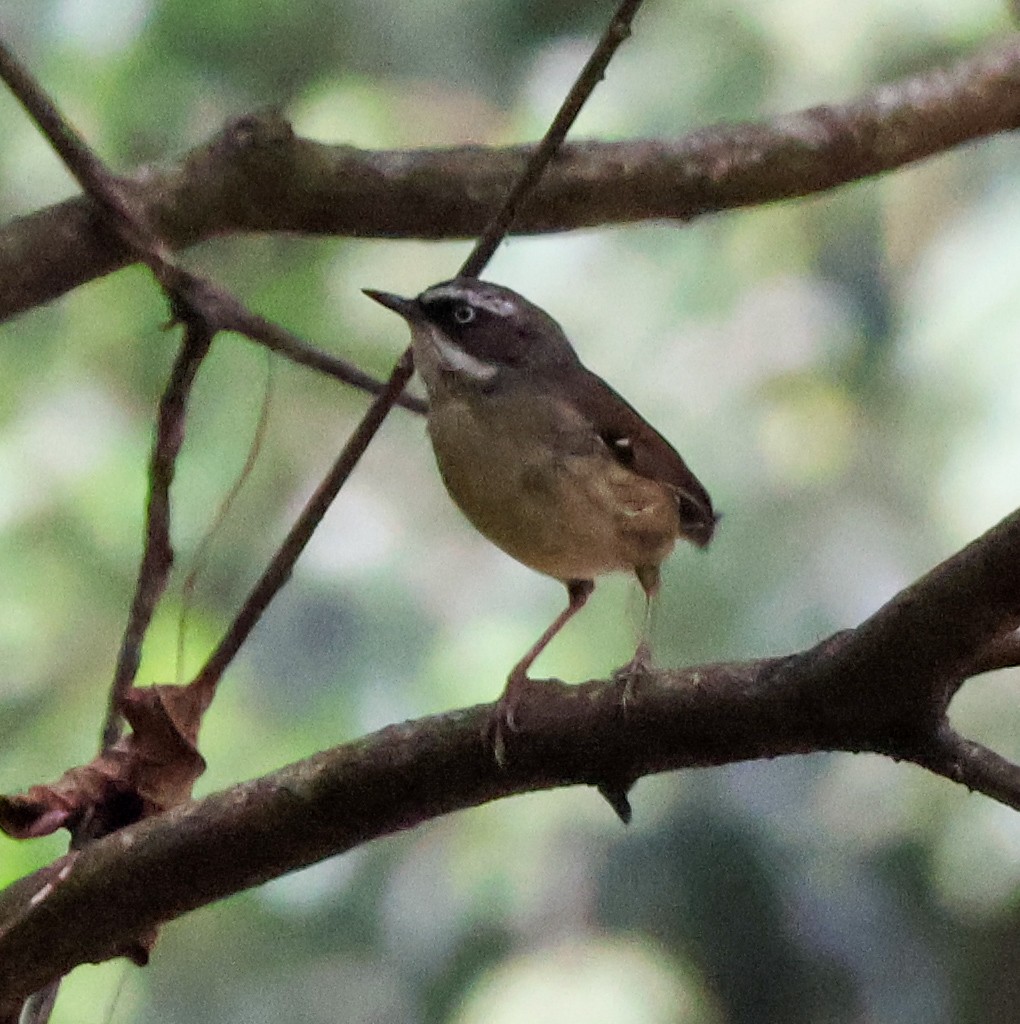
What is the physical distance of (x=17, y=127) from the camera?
246 cm

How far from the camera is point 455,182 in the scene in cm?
194

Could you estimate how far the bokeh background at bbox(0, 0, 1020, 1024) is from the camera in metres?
2.15

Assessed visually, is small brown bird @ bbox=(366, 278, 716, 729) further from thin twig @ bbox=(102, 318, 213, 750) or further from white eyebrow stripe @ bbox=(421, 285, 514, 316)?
thin twig @ bbox=(102, 318, 213, 750)

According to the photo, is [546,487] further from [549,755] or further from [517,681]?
[549,755]

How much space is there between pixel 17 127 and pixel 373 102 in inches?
24.1

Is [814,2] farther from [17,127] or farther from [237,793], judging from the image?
[237,793]

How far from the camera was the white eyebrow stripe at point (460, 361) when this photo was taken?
1804 mm

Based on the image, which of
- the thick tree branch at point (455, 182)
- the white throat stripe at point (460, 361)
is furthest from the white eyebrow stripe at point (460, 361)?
the thick tree branch at point (455, 182)

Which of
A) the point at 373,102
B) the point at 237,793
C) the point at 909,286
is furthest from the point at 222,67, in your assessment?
the point at 237,793

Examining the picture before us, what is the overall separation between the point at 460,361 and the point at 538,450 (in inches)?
8.6

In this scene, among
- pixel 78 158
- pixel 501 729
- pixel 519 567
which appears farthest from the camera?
pixel 519 567

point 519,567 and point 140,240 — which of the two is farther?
point 519,567

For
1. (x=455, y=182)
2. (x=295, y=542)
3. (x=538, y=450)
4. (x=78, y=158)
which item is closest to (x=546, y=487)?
(x=538, y=450)

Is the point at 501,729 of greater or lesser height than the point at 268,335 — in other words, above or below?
below
